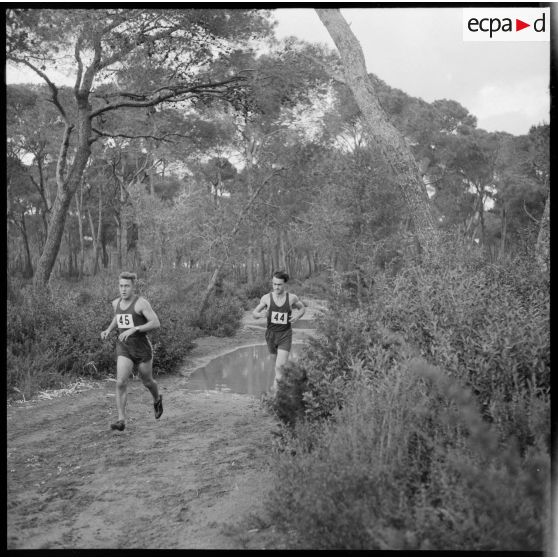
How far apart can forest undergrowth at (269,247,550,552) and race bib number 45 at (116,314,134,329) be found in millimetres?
2184

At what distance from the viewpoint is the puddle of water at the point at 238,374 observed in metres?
10.7

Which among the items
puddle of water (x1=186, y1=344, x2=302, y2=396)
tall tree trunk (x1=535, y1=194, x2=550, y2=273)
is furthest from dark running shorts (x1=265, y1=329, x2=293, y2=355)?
tall tree trunk (x1=535, y1=194, x2=550, y2=273)

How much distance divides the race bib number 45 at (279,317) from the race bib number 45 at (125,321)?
6.55 feet

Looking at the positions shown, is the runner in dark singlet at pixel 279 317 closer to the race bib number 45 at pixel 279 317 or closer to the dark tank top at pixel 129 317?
the race bib number 45 at pixel 279 317

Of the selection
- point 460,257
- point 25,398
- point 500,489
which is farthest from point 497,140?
point 500,489

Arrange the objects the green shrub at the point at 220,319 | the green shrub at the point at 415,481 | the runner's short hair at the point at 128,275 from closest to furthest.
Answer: the green shrub at the point at 415,481 < the runner's short hair at the point at 128,275 < the green shrub at the point at 220,319

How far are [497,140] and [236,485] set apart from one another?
110 feet

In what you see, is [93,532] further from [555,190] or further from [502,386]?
[555,190]

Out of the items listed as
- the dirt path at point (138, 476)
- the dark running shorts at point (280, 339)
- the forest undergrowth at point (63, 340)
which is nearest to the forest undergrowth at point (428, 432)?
the dirt path at point (138, 476)

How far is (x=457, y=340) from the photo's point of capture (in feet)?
15.3

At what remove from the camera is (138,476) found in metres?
5.12

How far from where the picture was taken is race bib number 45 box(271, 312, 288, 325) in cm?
754

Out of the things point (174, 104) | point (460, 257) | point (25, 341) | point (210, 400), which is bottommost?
point (210, 400)

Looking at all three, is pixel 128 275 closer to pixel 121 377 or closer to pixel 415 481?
pixel 121 377
